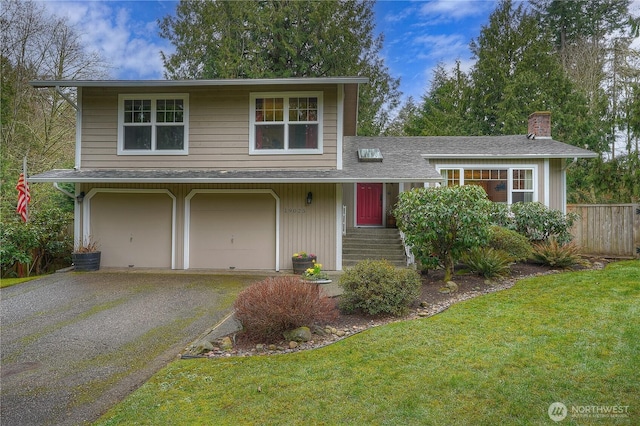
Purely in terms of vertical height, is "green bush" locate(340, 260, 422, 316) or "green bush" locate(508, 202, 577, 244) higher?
"green bush" locate(508, 202, 577, 244)

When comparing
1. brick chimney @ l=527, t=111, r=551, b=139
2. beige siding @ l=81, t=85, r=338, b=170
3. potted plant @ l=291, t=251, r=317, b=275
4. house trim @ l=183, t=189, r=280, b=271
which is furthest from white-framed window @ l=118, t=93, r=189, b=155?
brick chimney @ l=527, t=111, r=551, b=139

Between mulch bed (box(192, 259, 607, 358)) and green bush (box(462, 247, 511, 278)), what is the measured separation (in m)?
0.15

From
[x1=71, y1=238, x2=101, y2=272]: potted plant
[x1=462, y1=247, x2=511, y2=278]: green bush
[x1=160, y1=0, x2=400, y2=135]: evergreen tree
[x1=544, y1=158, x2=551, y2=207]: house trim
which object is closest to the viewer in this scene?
[x1=462, y1=247, x2=511, y2=278]: green bush

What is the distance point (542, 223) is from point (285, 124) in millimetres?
→ 7283

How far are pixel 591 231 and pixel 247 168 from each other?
10298 millimetres

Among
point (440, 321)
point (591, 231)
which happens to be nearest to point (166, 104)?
point (440, 321)

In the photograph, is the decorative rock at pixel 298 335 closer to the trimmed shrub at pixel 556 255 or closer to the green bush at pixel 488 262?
the green bush at pixel 488 262

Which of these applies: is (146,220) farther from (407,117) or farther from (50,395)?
(407,117)

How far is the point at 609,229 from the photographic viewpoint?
34.8ft

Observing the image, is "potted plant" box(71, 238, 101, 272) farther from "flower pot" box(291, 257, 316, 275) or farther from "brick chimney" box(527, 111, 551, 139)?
"brick chimney" box(527, 111, 551, 139)

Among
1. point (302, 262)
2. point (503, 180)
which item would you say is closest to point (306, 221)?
point (302, 262)

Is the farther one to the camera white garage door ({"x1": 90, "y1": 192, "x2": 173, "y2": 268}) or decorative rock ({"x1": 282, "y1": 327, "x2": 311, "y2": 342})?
white garage door ({"x1": 90, "y1": 192, "x2": 173, "y2": 268})

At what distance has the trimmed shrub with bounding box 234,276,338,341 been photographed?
450 cm

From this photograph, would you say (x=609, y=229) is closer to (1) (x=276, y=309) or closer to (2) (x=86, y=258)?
(1) (x=276, y=309)
